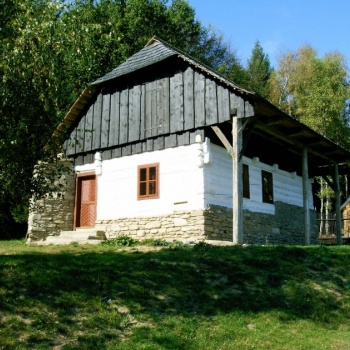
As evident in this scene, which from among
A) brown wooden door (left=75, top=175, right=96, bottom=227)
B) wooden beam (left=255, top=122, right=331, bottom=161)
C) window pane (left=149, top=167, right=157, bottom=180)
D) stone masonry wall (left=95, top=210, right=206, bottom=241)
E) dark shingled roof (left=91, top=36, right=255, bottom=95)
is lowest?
stone masonry wall (left=95, top=210, right=206, bottom=241)

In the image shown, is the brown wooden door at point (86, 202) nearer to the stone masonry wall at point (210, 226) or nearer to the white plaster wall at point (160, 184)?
the white plaster wall at point (160, 184)

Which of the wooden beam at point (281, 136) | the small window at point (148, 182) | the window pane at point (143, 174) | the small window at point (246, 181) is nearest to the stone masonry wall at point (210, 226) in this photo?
the small window at point (246, 181)

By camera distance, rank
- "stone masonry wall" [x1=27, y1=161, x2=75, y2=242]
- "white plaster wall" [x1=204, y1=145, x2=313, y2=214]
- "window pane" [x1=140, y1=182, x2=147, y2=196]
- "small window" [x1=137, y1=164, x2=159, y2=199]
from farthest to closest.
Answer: "stone masonry wall" [x1=27, y1=161, x2=75, y2=242]
"window pane" [x1=140, y1=182, x2=147, y2=196]
"small window" [x1=137, y1=164, x2=159, y2=199]
"white plaster wall" [x1=204, y1=145, x2=313, y2=214]

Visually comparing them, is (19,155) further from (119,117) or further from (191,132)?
(119,117)

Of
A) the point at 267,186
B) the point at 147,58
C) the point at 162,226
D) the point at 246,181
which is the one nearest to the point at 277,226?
the point at 267,186

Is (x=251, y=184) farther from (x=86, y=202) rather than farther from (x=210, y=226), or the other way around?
Answer: (x=86, y=202)

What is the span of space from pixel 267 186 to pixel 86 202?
7350 millimetres

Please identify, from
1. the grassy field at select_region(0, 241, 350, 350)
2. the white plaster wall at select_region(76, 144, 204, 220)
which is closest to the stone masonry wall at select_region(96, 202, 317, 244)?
the white plaster wall at select_region(76, 144, 204, 220)

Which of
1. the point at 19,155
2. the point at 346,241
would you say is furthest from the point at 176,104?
the point at 346,241

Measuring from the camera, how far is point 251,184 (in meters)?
17.8

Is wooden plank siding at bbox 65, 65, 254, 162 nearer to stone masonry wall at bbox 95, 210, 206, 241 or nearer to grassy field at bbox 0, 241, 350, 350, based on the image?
stone masonry wall at bbox 95, 210, 206, 241

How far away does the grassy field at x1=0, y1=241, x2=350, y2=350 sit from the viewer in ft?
22.8

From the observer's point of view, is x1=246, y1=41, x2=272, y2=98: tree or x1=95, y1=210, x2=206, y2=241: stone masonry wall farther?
x1=246, y1=41, x2=272, y2=98: tree

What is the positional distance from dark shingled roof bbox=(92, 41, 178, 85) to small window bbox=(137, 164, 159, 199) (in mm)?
3739
